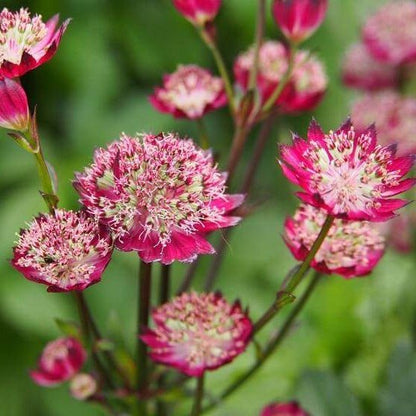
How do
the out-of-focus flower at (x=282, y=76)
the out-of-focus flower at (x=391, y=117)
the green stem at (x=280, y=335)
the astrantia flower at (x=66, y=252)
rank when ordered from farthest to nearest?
the out-of-focus flower at (x=391, y=117)
the out-of-focus flower at (x=282, y=76)
the green stem at (x=280, y=335)
the astrantia flower at (x=66, y=252)

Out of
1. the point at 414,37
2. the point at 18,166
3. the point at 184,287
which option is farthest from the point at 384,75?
the point at 18,166

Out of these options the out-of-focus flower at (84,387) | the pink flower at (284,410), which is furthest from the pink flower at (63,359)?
the pink flower at (284,410)

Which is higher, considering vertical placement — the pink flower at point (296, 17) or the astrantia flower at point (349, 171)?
the pink flower at point (296, 17)

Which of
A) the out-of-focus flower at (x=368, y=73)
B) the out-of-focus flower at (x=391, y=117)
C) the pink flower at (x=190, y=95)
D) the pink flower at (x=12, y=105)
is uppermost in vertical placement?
the out-of-focus flower at (x=368, y=73)

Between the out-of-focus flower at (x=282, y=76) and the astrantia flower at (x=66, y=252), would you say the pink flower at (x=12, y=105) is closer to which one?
the astrantia flower at (x=66, y=252)

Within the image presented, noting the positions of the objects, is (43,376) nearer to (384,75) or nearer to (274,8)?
(274,8)

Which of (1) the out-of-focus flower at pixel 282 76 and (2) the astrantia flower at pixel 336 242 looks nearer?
(2) the astrantia flower at pixel 336 242
